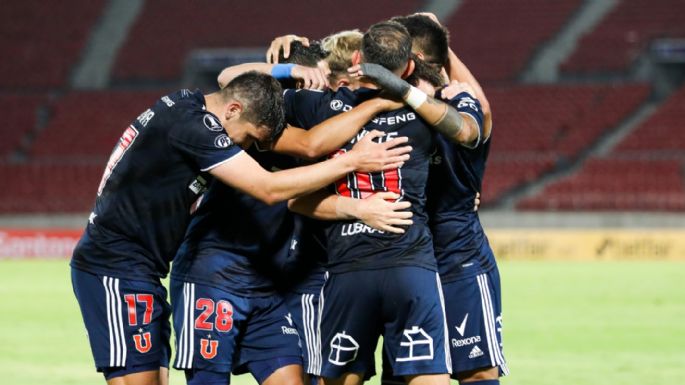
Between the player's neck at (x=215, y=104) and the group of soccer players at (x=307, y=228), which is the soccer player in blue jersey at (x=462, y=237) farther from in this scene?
the player's neck at (x=215, y=104)

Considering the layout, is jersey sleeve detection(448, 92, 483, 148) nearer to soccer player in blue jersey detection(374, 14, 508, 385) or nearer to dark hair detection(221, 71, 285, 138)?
soccer player in blue jersey detection(374, 14, 508, 385)

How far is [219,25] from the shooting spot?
36781 mm

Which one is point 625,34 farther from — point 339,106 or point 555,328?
point 339,106

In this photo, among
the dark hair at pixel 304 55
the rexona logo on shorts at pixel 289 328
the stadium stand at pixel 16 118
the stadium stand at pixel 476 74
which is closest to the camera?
the rexona logo on shorts at pixel 289 328

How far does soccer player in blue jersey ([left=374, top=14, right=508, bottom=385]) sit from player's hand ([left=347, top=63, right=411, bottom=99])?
0.55 meters

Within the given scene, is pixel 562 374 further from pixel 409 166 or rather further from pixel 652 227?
pixel 652 227

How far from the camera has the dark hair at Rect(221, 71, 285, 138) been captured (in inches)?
229

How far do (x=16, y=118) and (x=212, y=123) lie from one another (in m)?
30.1

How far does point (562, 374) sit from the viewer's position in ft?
30.1

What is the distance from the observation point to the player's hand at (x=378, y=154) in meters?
5.61

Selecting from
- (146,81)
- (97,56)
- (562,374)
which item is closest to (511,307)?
(562,374)

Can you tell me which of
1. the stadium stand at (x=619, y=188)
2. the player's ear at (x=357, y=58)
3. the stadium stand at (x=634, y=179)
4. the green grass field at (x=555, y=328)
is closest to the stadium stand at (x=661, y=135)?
the stadium stand at (x=634, y=179)

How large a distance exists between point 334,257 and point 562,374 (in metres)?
4.04

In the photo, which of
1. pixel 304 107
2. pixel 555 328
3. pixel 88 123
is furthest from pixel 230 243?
pixel 88 123
